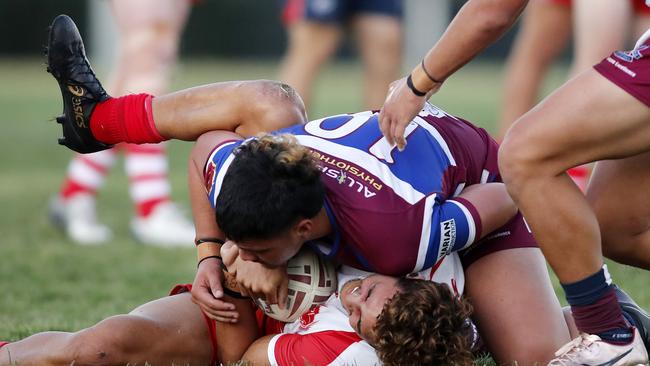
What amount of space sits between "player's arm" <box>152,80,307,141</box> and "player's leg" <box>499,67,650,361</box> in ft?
3.47

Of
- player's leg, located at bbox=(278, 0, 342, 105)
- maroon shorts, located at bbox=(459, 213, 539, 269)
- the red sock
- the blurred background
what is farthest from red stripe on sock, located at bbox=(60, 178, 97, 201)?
maroon shorts, located at bbox=(459, 213, 539, 269)

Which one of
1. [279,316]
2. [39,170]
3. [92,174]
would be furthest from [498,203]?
[39,170]

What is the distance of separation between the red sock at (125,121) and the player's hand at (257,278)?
2.46 feet

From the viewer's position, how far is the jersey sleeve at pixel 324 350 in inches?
138

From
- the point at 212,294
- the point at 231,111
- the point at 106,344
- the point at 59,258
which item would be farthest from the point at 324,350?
the point at 59,258

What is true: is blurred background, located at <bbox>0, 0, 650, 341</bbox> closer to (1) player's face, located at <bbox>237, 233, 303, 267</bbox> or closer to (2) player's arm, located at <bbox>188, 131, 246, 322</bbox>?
(2) player's arm, located at <bbox>188, 131, 246, 322</bbox>

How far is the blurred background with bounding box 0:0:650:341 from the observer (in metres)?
5.23

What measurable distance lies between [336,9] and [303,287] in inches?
157

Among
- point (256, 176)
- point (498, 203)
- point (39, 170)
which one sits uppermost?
point (256, 176)

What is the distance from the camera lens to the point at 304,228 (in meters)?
3.46

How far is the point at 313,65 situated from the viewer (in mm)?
7402

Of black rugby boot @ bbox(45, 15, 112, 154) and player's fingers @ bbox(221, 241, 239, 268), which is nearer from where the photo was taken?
player's fingers @ bbox(221, 241, 239, 268)

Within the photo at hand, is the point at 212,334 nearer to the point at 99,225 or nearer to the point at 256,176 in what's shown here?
the point at 256,176

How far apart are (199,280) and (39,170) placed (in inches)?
266
